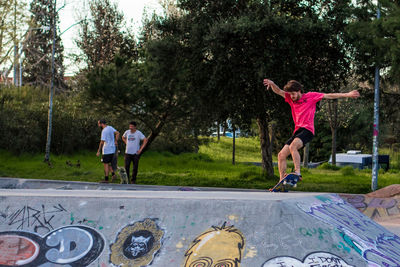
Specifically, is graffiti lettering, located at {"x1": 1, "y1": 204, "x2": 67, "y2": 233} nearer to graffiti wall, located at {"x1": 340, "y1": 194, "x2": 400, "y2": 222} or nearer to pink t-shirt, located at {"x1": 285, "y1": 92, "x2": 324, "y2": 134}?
pink t-shirt, located at {"x1": 285, "y1": 92, "x2": 324, "y2": 134}

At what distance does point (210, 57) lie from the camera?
13.7 m

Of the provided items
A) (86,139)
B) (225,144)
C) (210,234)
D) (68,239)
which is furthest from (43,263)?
(225,144)

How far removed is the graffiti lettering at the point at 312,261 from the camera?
12.3ft

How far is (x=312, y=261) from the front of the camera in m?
3.78

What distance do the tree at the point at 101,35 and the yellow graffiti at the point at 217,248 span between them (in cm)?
2544

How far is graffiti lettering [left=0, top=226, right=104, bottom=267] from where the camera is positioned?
158 inches

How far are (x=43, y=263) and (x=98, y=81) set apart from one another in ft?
29.9

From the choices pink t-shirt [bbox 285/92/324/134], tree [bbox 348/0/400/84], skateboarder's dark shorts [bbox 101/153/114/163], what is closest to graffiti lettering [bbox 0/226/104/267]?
pink t-shirt [bbox 285/92/324/134]

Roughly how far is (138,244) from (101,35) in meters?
26.6

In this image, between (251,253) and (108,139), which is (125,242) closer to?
(251,253)

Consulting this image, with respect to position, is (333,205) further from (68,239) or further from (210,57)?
(210,57)

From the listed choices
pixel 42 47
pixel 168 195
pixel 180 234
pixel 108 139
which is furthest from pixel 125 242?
pixel 42 47

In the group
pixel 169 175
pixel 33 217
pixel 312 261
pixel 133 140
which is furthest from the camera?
pixel 169 175

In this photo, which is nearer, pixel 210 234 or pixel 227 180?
pixel 210 234
